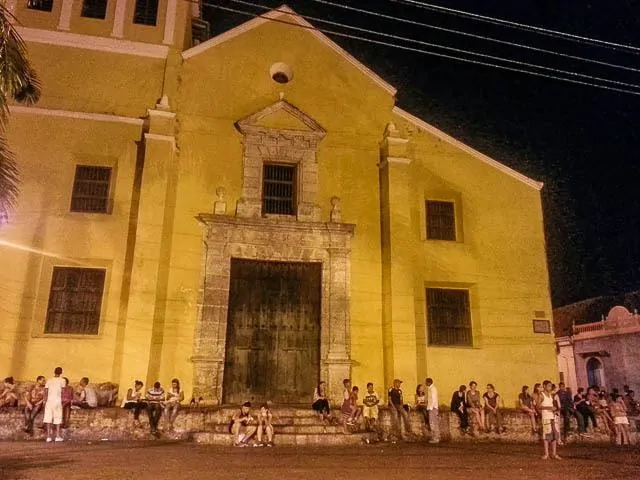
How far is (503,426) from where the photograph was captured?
13.5m

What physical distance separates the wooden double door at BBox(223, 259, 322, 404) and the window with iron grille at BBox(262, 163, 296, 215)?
5.46 feet

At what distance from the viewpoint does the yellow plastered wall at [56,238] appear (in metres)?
13.0

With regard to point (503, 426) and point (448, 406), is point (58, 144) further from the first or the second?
point (503, 426)

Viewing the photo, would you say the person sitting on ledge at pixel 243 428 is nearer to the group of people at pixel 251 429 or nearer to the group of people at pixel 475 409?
the group of people at pixel 251 429

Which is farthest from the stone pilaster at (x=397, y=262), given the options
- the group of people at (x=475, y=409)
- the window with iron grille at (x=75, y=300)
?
the window with iron grille at (x=75, y=300)

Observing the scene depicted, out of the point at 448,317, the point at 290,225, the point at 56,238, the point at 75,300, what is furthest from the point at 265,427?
the point at 56,238

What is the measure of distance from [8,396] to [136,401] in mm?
2732

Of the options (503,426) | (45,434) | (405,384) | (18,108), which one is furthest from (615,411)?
(18,108)

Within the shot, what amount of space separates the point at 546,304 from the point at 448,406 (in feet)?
13.9

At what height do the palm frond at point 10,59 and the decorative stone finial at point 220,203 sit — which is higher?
the decorative stone finial at point 220,203

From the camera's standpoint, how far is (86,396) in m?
12.3

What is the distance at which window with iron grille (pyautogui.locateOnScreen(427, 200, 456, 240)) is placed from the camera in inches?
632

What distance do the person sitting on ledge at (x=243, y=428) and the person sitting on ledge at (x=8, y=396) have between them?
4.87 m

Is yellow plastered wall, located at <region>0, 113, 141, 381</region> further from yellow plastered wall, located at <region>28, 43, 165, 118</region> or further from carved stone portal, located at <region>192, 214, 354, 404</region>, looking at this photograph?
A: carved stone portal, located at <region>192, 214, 354, 404</region>
